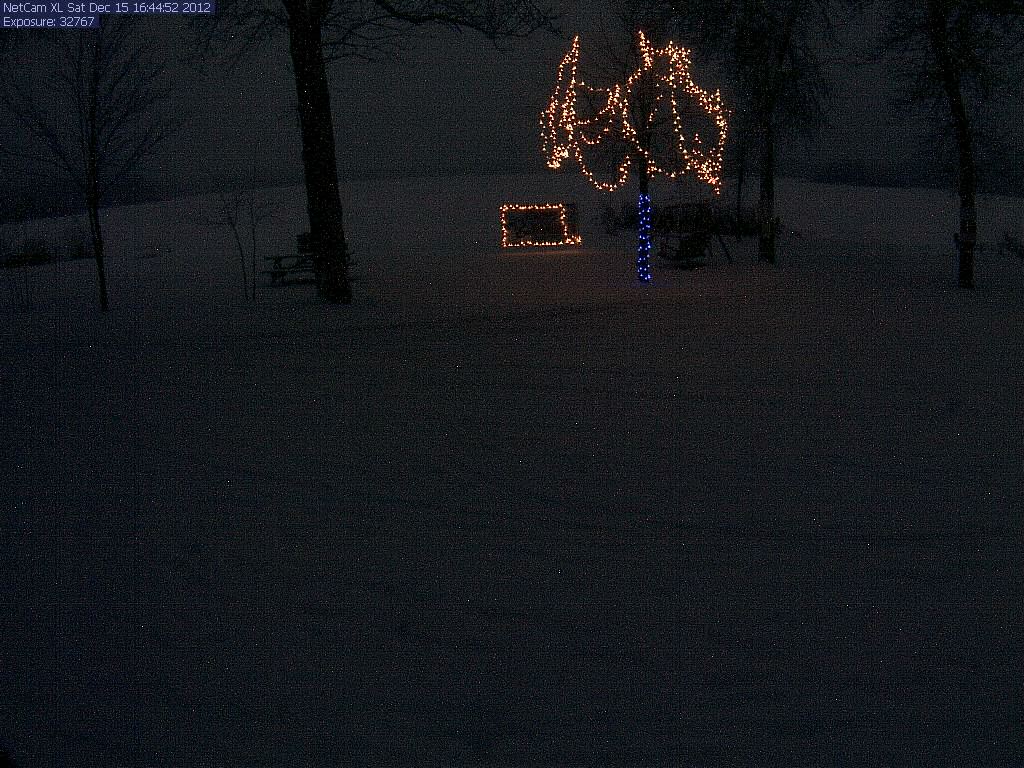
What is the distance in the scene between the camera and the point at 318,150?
13.8m

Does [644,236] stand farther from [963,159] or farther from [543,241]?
[543,241]

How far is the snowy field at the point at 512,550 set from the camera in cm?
338

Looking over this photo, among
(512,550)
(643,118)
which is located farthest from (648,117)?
(512,550)

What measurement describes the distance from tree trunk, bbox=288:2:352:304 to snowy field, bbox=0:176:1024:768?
3235 millimetres

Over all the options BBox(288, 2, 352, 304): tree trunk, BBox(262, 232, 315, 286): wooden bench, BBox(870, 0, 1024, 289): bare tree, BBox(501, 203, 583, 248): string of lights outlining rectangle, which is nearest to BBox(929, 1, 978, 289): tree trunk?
BBox(870, 0, 1024, 289): bare tree

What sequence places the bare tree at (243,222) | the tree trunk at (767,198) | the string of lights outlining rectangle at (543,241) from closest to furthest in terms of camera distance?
the tree trunk at (767,198)
the bare tree at (243,222)
the string of lights outlining rectangle at (543,241)

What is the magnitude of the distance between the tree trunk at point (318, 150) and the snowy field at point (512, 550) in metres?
3.23

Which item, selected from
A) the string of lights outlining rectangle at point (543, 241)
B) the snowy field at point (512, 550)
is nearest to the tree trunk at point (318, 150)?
the snowy field at point (512, 550)

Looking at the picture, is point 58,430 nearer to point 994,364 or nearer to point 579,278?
point 994,364

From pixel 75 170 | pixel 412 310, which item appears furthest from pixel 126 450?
pixel 75 170

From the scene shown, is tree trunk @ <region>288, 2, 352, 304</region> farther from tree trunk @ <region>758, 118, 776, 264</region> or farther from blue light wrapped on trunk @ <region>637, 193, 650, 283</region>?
tree trunk @ <region>758, 118, 776, 264</region>

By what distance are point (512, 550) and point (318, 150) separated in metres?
10.4

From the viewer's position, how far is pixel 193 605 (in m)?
4.21

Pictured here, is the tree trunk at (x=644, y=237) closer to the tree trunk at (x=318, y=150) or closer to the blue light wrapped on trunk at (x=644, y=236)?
the blue light wrapped on trunk at (x=644, y=236)
